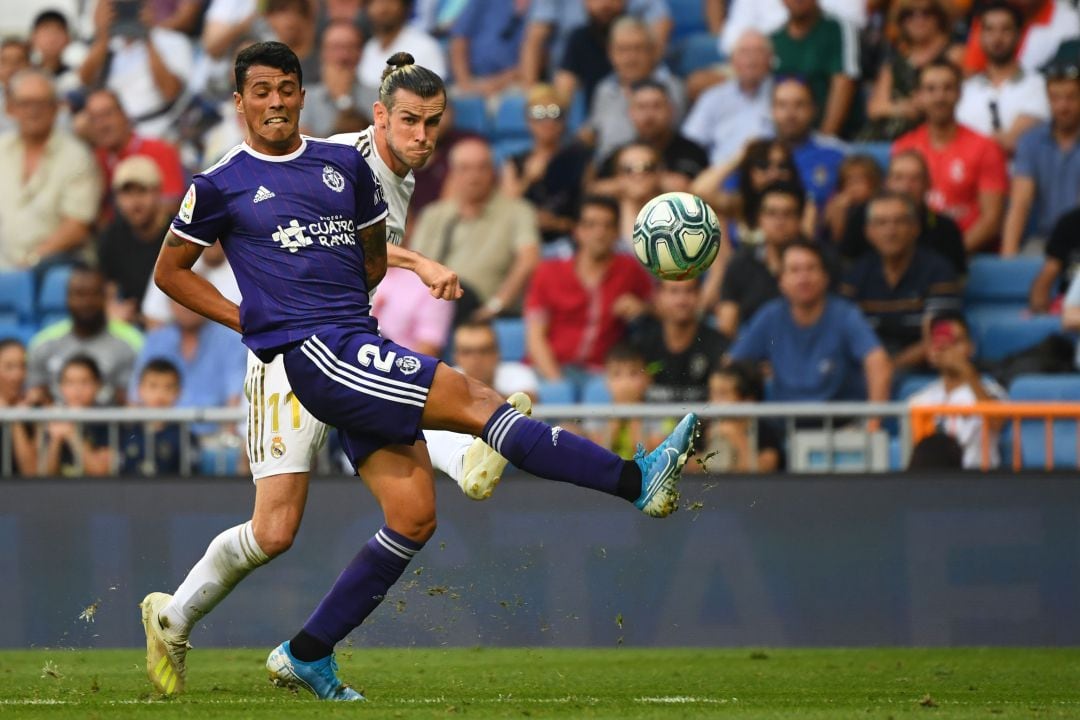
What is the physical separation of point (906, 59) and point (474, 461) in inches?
287

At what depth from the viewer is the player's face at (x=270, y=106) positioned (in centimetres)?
628

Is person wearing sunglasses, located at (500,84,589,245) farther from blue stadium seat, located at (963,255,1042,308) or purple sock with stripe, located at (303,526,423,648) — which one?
purple sock with stripe, located at (303,526,423,648)

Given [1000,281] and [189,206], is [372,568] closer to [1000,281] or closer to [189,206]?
[189,206]

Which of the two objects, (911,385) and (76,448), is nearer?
(76,448)

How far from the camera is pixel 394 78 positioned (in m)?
6.92

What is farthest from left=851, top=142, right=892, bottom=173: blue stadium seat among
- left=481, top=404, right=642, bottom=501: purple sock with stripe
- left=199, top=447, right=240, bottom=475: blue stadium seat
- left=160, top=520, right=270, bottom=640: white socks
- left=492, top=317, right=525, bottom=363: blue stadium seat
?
left=160, top=520, right=270, bottom=640: white socks

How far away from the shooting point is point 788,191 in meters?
12.1

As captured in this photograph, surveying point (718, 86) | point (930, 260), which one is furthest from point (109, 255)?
point (930, 260)

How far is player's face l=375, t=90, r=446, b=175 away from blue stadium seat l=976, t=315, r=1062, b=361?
596 centimetres

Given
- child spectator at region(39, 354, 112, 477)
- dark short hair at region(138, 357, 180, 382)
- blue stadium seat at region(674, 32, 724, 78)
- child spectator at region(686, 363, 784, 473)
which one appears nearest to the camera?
child spectator at region(686, 363, 784, 473)

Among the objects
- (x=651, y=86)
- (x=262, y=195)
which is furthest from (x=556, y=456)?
(x=651, y=86)

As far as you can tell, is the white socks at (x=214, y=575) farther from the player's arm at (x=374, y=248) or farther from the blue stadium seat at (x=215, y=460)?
the blue stadium seat at (x=215, y=460)

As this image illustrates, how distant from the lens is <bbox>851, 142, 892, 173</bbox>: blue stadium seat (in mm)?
12745

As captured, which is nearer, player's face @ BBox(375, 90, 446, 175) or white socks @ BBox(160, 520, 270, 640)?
white socks @ BBox(160, 520, 270, 640)
